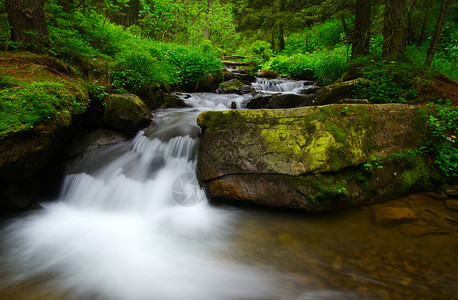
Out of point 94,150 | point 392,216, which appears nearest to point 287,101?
point 392,216

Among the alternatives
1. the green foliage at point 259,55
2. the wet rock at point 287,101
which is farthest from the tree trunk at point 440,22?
the green foliage at point 259,55

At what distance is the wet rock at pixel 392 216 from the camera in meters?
3.12

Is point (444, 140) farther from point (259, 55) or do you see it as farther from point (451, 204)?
point (259, 55)

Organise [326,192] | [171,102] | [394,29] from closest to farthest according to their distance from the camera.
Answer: [326,192] < [394,29] < [171,102]

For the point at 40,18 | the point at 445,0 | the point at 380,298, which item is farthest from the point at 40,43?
the point at 445,0

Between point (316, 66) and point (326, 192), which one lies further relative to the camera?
point (316, 66)

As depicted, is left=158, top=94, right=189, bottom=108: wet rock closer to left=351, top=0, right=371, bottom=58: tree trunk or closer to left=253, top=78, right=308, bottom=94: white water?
left=253, top=78, right=308, bottom=94: white water

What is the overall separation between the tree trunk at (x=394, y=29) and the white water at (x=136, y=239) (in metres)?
5.57

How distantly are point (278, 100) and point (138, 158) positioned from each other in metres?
4.08

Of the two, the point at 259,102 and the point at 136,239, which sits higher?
the point at 259,102

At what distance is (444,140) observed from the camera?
391cm

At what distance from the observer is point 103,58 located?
626 centimetres

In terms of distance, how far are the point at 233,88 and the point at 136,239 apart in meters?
7.15

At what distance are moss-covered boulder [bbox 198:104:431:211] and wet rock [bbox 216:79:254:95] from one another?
17.6ft
